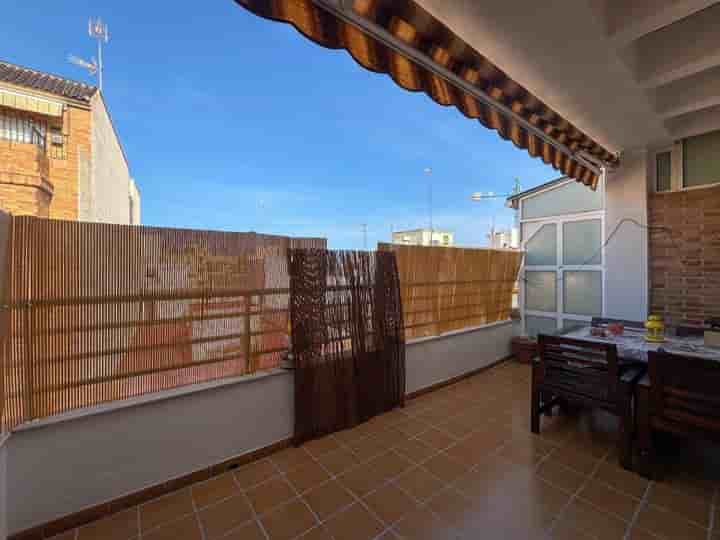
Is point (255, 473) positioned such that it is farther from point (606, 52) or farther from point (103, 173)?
point (103, 173)

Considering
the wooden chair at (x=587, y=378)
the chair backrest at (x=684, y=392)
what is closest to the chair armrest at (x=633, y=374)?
the wooden chair at (x=587, y=378)

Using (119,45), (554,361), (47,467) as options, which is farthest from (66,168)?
(554,361)

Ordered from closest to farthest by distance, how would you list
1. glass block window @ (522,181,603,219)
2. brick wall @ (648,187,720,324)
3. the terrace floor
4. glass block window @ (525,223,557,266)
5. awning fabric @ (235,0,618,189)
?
awning fabric @ (235,0,618,189), the terrace floor, brick wall @ (648,187,720,324), glass block window @ (522,181,603,219), glass block window @ (525,223,557,266)

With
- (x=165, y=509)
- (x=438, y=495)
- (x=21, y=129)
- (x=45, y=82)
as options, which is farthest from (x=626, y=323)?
(x=45, y=82)

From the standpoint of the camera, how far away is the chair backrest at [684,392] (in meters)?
1.83

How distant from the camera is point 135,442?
1.88 meters

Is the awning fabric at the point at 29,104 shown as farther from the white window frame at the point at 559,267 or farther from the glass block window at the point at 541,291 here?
the glass block window at the point at 541,291

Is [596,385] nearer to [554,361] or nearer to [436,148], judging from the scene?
[554,361]

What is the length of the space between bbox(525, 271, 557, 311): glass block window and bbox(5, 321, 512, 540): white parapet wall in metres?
4.33

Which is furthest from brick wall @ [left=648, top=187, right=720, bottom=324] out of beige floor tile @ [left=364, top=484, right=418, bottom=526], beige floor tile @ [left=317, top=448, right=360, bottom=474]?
beige floor tile @ [left=317, top=448, right=360, bottom=474]

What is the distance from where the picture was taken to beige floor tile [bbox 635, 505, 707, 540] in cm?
161

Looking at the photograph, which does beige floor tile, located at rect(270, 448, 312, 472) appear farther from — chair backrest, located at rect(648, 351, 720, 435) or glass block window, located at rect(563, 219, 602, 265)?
glass block window, located at rect(563, 219, 602, 265)

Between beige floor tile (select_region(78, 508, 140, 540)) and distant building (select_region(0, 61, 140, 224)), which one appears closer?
beige floor tile (select_region(78, 508, 140, 540))

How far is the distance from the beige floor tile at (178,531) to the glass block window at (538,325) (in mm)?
4923
